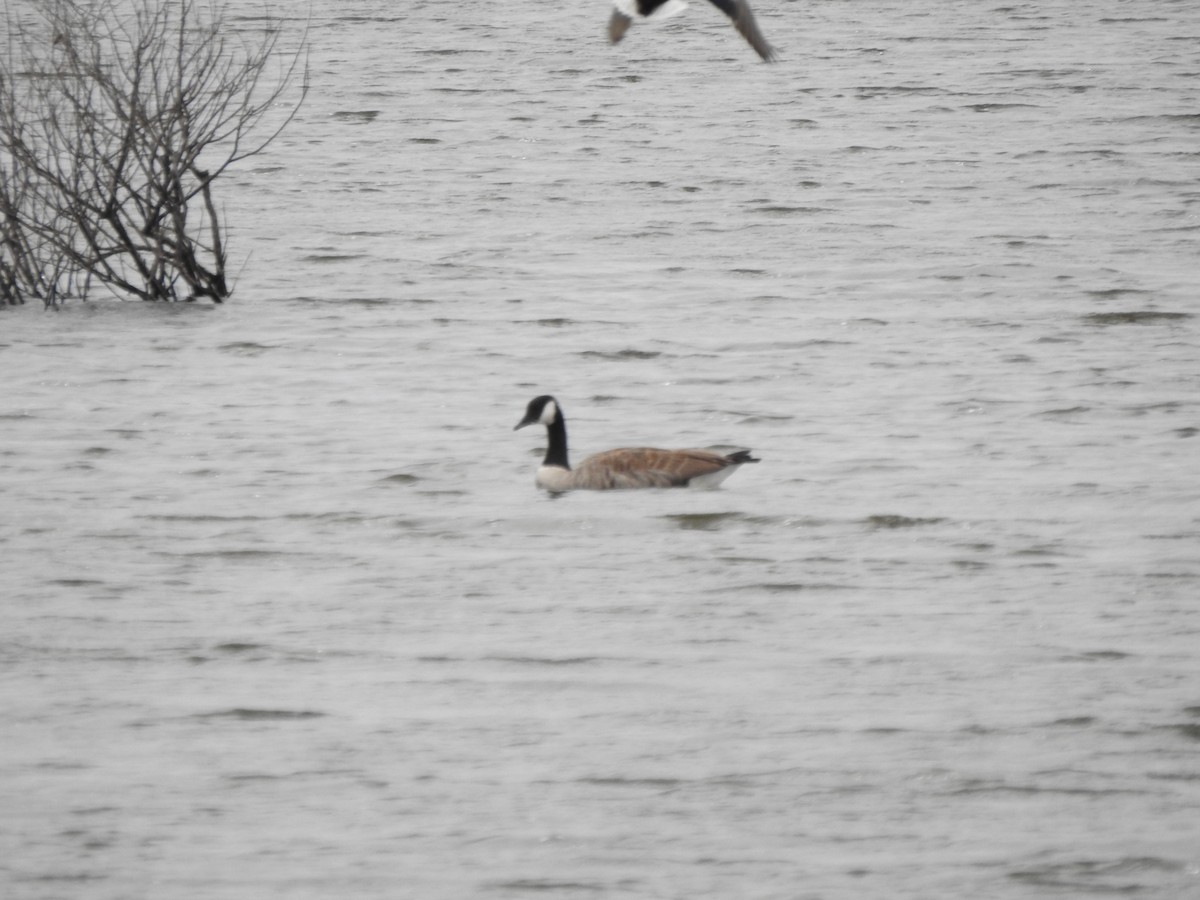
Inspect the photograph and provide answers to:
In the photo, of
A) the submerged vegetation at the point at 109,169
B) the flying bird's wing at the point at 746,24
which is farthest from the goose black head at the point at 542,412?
the submerged vegetation at the point at 109,169

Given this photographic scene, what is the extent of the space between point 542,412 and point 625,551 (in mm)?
1265

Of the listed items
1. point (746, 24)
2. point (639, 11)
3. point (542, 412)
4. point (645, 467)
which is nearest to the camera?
point (639, 11)

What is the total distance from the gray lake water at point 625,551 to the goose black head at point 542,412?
360mm

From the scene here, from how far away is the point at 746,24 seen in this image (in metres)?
9.23

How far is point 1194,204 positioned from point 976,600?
448 inches

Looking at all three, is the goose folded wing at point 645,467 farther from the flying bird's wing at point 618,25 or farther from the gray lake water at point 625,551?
the flying bird's wing at point 618,25

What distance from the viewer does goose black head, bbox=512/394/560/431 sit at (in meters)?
11.0

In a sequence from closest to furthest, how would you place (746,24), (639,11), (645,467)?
(639,11)
(746,24)
(645,467)

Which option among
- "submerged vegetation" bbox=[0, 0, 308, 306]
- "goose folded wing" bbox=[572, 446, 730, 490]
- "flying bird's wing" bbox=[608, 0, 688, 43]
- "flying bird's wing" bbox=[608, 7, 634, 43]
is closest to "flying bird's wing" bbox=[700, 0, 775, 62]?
"flying bird's wing" bbox=[608, 0, 688, 43]

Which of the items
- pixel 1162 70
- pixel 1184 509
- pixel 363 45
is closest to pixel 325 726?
pixel 1184 509

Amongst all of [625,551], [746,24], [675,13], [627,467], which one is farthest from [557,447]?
[675,13]

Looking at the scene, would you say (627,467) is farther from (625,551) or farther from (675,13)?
(675,13)

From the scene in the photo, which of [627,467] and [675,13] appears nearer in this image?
[675,13]

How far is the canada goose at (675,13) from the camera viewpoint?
29.3ft
